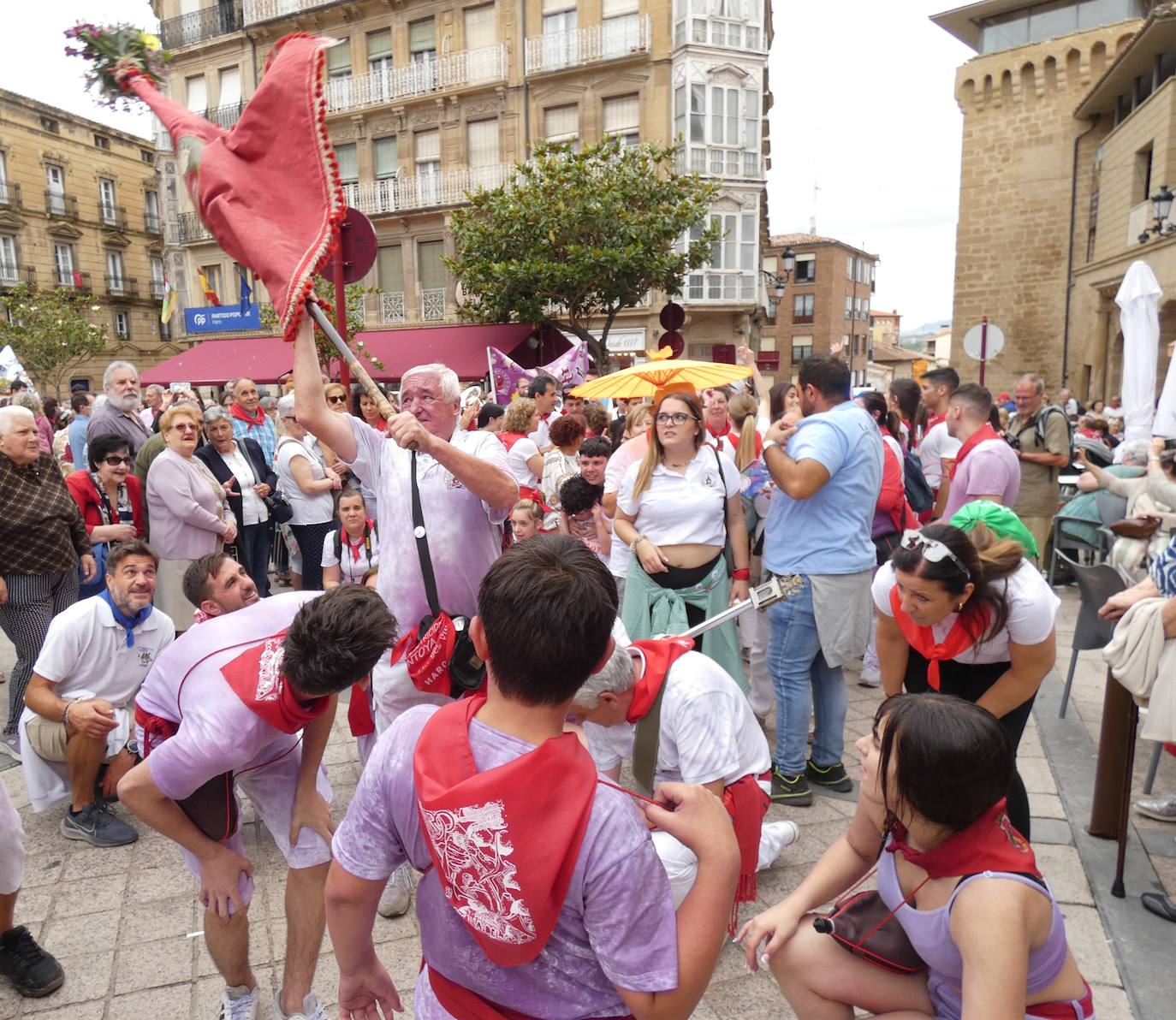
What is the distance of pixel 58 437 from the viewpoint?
994cm

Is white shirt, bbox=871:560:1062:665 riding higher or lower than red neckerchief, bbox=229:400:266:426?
lower

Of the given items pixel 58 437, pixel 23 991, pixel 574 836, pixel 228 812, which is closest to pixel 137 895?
pixel 23 991

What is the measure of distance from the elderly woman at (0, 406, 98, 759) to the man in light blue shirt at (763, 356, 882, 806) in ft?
13.1

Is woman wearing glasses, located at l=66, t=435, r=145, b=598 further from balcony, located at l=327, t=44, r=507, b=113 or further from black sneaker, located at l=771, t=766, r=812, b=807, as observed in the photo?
balcony, located at l=327, t=44, r=507, b=113

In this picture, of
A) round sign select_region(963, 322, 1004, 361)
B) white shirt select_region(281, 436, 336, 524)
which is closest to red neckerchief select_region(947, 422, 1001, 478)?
white shirt select_region(281, 436, 336, 524)

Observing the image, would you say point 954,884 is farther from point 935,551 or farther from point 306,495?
point 306,495

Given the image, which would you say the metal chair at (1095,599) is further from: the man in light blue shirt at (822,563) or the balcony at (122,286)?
the balcony at (122,286)

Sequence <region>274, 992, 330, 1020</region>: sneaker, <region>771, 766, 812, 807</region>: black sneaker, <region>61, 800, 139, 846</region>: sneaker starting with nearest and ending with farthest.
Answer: <region>274, 992, 330, 1020</region>: sneaker, <region>61, 800, 139, 846</region>: sneaker, <region>771, 766, 812, 807</region>: black sneaker

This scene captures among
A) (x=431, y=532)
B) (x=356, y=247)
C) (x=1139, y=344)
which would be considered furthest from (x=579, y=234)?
(x=431, y=532)

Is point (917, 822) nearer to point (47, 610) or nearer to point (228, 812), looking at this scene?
point (228, 812)

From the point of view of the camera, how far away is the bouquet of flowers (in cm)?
276

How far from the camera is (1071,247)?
81.1ft

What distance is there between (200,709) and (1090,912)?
10.3 feet

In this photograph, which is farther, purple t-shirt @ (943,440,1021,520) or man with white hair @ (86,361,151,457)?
man with white hair @ (86,361,151,457)
